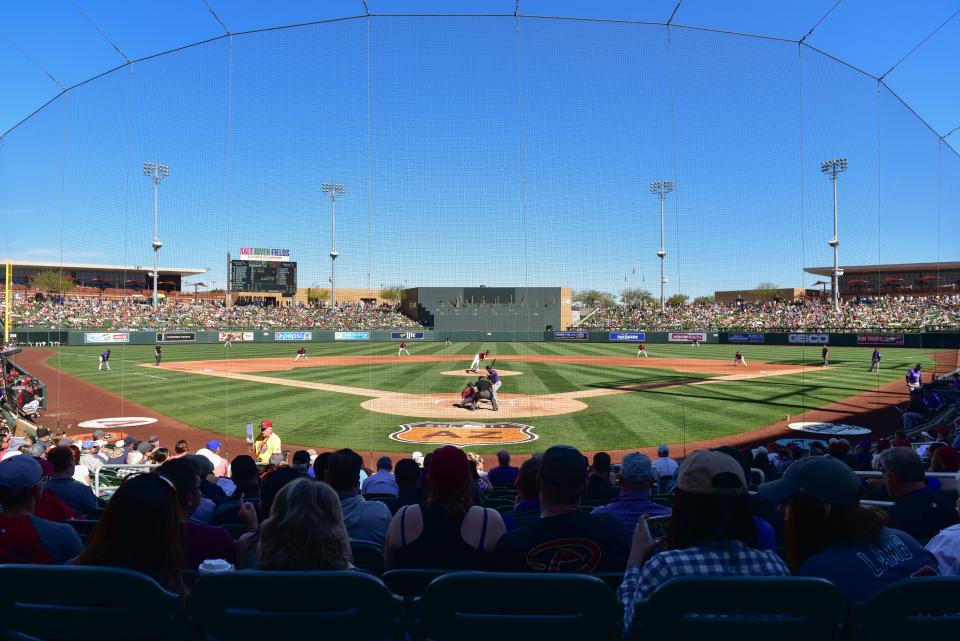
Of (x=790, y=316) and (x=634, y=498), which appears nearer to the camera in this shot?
(x=634, y=498)

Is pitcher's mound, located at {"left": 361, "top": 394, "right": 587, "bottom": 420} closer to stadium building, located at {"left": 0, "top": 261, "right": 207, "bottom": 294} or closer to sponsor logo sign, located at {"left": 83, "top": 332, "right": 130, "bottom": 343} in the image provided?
stadium building, located at {"left": 0, "top": 261, "right": 207, "bottom": 294}

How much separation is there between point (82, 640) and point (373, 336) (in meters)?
51.9

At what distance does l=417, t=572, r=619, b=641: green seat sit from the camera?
192 cm

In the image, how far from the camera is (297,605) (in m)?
2.00

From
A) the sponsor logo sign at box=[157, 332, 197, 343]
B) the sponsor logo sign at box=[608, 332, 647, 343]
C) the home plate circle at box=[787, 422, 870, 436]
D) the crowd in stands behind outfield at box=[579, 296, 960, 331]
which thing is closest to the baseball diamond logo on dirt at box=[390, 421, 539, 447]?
the home plate circle at box=[787, 422, 870, 436]

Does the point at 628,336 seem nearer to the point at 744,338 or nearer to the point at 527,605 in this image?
the point at 744,338

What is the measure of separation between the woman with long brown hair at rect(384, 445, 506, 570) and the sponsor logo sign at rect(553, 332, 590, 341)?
49.4 metres

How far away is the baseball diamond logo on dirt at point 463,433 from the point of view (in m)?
16.4

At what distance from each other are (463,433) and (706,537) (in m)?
15.4

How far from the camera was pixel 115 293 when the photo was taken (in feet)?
119

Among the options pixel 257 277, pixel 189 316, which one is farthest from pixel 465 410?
pixel 189 316

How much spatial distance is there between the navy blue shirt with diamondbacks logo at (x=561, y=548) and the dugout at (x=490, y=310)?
3562 cm

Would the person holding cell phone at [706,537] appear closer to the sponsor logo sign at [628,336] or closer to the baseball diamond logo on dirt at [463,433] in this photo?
the baseball diamond logo on dirt at [463,433]

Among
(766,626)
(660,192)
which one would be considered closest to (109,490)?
(766,626)
